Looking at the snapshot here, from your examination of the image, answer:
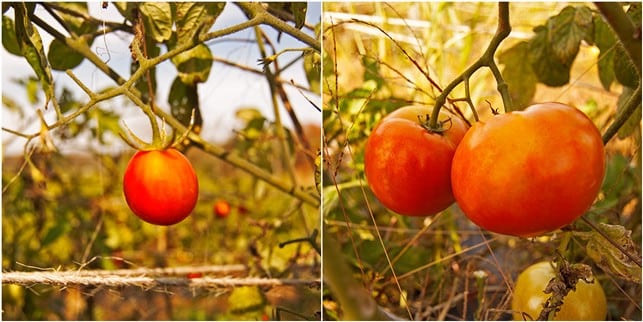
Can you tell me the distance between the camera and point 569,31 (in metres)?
0.73

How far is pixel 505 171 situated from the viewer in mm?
421

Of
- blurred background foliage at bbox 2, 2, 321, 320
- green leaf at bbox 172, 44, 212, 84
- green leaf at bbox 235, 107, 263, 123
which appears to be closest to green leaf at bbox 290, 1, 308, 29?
blurred background foliage at bbox 2, 2, 321, 320

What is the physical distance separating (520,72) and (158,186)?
480 mm

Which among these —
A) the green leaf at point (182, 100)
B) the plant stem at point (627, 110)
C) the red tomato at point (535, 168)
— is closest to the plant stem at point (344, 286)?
the red tomato at point (535, 168)

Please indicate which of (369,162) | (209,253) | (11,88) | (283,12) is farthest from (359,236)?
(209,253)

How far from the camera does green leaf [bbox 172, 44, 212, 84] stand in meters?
0.76

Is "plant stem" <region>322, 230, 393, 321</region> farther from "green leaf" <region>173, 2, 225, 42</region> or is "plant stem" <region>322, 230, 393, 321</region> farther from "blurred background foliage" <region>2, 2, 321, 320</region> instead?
"green leaf" <region>173, 2, 225, 42</region>

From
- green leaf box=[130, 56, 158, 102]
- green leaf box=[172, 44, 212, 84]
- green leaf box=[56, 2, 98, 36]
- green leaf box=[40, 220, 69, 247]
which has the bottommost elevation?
green leaf box=[40, 220, 69, 247]

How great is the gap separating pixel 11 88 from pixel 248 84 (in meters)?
0.55

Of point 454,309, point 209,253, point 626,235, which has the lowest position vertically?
point 209,253

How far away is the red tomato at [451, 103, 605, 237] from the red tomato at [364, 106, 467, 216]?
0.07 metres

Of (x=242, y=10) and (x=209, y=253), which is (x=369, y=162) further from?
(x=209, y=253)

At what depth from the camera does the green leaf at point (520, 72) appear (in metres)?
0.85

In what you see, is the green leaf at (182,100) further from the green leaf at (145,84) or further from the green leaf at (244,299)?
the green leaf at (244,299)
